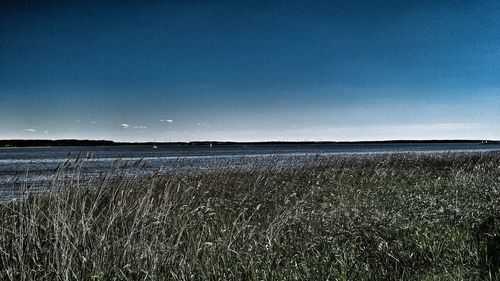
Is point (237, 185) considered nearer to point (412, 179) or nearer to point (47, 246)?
point (412, 179)

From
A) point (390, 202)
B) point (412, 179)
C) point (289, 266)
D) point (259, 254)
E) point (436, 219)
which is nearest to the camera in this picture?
point (289, 266)

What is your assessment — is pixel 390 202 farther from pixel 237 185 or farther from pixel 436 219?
pixel 237 185

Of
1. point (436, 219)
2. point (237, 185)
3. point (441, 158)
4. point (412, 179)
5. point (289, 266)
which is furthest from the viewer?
point (441, 158)

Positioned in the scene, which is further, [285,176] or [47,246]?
[285,176]

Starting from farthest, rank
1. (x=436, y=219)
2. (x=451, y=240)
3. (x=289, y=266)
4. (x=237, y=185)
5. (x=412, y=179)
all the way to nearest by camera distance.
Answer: (x=412, y=179), (x=237, y=185), (x=436, y=219), (x=451, y=240), (x=289, y=266)

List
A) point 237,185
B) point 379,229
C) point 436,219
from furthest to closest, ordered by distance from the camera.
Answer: point 237,185 < point 436,219 < point 379,229

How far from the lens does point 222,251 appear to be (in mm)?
6973

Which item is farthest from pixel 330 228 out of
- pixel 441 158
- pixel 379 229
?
pixel 441 158

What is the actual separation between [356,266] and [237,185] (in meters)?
10.9

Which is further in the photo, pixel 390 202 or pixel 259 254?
pixel 390 202

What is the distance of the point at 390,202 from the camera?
1170 centimetres

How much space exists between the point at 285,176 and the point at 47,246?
13.2 metres

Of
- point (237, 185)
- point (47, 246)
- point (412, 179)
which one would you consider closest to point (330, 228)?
point (47, 246)

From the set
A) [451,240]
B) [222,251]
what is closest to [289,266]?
[222,251]
